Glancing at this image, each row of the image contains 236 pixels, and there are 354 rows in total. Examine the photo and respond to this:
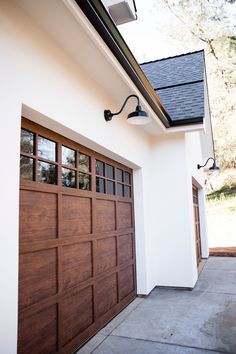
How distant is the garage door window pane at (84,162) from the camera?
3643 millimetres

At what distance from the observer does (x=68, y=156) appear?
133 inches

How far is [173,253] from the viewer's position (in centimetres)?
577

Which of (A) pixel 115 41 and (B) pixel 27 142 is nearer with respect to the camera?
(B) pixel 27 142

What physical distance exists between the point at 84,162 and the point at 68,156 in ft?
1.30

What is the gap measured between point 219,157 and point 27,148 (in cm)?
1620

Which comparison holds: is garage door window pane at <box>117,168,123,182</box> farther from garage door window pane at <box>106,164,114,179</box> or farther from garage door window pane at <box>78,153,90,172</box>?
garage door window pane at <box>78,153,90,172</box>

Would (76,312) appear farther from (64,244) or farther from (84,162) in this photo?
(84,162)

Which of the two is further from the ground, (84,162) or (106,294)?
(84,162)

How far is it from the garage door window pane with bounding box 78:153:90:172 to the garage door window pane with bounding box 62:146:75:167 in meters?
0.17

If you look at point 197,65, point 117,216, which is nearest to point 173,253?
point 117,216

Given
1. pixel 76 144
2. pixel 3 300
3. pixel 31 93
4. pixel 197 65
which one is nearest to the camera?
pixel 3 300

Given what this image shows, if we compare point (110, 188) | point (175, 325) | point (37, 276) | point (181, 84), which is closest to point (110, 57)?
point (110, 188)

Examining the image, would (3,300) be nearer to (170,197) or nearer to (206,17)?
(170,197)

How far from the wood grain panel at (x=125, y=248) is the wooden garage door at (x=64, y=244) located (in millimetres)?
51
